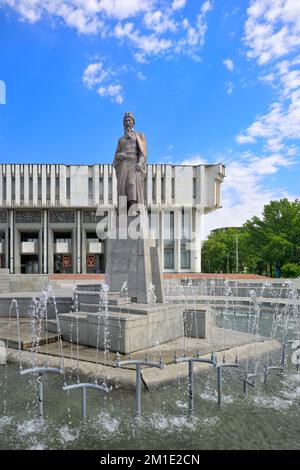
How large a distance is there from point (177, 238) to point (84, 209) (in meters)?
12.5

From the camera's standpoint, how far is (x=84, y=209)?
46781 millimetres

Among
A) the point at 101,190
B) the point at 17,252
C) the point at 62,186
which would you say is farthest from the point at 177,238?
the point at 17,252

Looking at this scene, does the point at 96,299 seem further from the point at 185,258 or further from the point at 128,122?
the point at 185,258

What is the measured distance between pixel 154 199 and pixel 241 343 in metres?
37.5

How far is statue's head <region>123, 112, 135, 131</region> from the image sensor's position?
11.9 meters

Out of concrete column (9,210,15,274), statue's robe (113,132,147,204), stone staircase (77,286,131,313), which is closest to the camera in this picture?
stone staircase (77,286,131,313)

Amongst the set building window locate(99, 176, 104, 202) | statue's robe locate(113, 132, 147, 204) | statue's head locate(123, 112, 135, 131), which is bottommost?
statue's robe locate(113, 132, 147, 204)

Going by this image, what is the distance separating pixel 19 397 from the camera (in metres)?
6.13

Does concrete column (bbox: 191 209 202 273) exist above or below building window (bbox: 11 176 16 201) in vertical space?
below

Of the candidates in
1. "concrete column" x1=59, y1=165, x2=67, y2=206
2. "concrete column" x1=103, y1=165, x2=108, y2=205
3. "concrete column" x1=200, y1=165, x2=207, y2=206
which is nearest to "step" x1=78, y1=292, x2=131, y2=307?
"concrete column" x1=103, y1=165, x2=108, y2=205

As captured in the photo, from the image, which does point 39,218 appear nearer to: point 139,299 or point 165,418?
point 139,299

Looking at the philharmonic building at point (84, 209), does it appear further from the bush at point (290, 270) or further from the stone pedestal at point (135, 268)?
the stone pedestal at point (135, 268)

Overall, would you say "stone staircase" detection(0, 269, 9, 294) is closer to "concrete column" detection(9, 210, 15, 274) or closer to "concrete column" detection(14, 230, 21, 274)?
"concrete column" detection(9, 210, 15, 274)

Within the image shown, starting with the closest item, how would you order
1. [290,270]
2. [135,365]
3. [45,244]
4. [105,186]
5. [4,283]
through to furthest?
[135,365], [4,283], [290,270], [105,186], [45,244]
